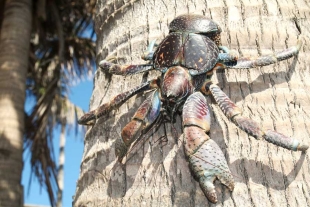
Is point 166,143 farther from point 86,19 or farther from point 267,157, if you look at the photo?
point 86,19

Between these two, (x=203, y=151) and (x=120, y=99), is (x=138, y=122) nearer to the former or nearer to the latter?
(x=120, y=99)

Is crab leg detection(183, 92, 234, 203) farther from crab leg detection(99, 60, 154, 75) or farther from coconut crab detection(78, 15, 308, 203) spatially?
crab leg detection(99, 60, 154, 75)

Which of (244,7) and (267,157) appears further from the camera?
(244,7)

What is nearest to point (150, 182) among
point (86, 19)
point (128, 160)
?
point (128, 160)

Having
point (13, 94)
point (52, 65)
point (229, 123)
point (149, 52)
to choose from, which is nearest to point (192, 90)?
point (229, 123)

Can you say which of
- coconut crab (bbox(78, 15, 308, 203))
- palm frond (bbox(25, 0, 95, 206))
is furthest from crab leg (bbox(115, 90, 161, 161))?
palm frond (bbox(25, 0, 95, 206))

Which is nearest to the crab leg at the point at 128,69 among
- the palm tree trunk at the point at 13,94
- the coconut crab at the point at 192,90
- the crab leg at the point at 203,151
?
the coconut crab at the point at 192,90
